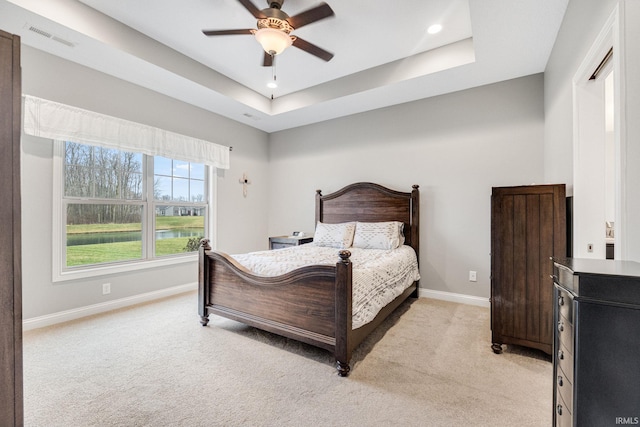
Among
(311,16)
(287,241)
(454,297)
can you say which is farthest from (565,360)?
(287,241)

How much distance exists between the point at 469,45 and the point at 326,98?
69.0 inches

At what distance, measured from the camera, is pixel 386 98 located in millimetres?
3836

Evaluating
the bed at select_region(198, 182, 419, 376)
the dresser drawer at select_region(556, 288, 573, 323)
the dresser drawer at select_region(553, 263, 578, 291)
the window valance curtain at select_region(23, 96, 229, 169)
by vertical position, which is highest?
the window valance curtain at select_region(23, 96, 229, 169)

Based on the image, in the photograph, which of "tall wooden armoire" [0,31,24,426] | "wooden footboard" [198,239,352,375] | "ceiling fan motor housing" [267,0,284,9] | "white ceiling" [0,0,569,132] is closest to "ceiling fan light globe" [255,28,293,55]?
"ceiling fan motor housing" [267,0,284,9]

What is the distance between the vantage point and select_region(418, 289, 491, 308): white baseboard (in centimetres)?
347

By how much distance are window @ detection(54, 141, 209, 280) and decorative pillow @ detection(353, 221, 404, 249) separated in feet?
7.87

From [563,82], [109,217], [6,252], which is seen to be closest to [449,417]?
[6,252]

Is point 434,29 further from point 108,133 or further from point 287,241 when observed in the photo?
point 108,133

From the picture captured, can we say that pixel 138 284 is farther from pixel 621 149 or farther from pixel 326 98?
pixel 621 149

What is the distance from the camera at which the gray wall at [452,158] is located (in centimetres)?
331

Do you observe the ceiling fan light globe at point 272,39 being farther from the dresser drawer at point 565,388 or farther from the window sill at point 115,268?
the window sill at point 115,268

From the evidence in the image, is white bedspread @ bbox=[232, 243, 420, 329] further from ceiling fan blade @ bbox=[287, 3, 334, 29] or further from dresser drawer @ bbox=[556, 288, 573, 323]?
ceiling fan blade @ bbox=[287, 3, 334, 29]

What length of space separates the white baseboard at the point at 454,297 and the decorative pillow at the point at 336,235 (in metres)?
1.21

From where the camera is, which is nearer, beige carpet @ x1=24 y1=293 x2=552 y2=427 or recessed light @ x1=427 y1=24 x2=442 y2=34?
beige carpet @ x1=24 y1=293 x2=552 y2=427
